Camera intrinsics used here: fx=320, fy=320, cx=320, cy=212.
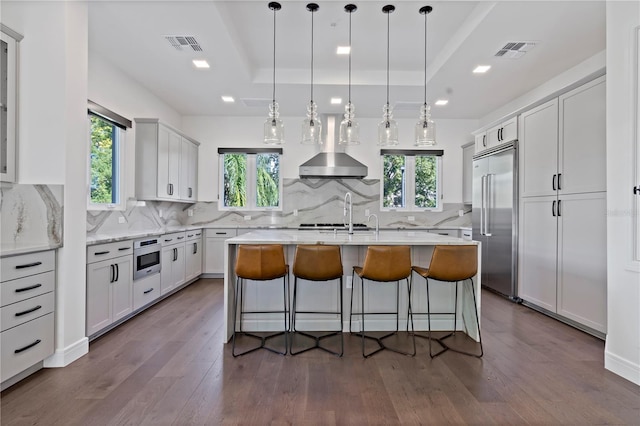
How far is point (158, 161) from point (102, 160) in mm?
725

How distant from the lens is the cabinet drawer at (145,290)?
3.57 metres

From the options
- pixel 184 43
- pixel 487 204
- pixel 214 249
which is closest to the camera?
pixel 184 43

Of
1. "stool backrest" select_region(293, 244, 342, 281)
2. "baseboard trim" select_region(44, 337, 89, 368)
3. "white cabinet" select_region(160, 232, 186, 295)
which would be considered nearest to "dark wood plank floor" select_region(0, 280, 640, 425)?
"baseboard trim" select_region(44, 337, 89, 368)

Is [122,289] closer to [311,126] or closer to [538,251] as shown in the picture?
[311,126]

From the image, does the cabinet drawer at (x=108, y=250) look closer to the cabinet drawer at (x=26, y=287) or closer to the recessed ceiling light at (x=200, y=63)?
the cabinet drawer at (x=26, y=287)

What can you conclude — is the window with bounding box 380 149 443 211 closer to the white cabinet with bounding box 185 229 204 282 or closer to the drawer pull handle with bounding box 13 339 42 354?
the white cabinet with bounding box 185 229 204 282

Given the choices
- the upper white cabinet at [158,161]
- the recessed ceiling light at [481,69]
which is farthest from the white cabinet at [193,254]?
the recessed ceiling light at [481,69]

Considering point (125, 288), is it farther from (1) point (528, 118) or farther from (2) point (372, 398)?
(1) point (528, 118)

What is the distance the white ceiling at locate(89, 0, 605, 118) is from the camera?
298 cm

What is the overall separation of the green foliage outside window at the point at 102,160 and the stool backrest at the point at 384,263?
128 inches

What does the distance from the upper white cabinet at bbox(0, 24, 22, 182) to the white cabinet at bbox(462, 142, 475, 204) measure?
6.09 meters

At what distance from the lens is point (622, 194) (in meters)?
2.33

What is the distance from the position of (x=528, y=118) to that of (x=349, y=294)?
3.11 metres

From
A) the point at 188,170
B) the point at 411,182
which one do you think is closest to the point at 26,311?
the point at 188,170
